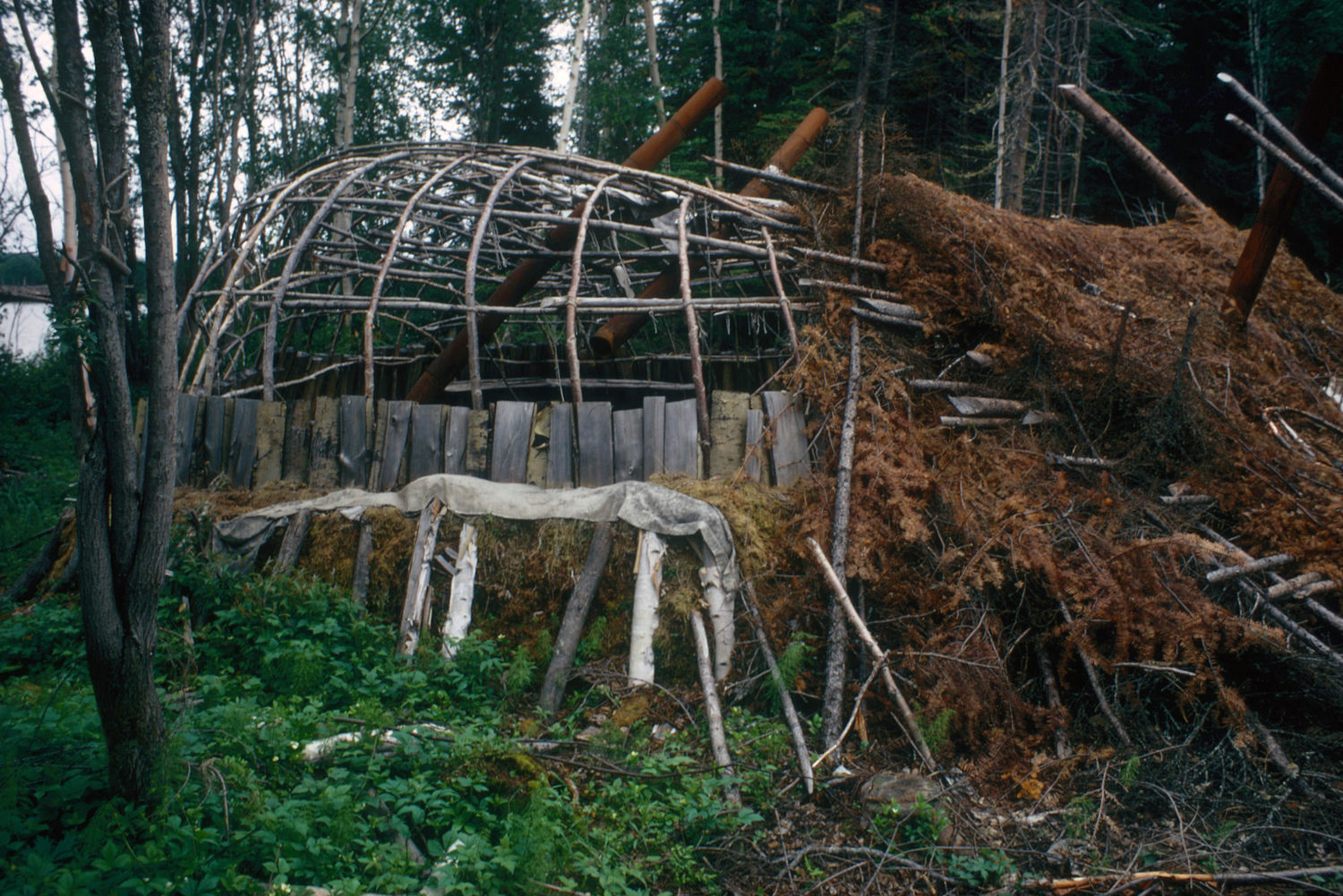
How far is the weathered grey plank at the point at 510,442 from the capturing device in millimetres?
5023

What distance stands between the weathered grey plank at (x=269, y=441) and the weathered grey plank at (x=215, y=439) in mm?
285

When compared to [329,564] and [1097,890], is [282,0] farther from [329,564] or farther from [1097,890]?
[1097,890]

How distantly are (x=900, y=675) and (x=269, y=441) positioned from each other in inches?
176

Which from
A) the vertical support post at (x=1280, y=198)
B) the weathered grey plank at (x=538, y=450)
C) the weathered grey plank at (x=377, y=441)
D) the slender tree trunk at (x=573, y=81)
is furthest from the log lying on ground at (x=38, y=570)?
the slender tree trunk at (x=573, y=81)

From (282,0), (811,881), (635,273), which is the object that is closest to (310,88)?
(282,0)

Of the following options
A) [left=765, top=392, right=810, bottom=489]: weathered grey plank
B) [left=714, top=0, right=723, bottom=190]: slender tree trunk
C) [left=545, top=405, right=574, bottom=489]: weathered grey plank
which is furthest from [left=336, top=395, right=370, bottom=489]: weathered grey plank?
[left=714, top=0, right=723, bottom=190]: slender tree trunk

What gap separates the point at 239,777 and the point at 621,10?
23.6 meters

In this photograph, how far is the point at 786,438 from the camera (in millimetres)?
4965

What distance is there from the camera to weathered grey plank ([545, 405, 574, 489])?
498 centimetres

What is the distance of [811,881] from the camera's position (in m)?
2.89

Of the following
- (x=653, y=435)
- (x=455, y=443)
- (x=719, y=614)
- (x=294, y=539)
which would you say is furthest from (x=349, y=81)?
(x=719, y=614)

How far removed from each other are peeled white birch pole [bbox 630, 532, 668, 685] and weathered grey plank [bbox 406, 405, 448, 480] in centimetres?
164

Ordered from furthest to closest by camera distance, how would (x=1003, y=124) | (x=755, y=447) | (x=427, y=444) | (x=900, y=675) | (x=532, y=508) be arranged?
(x=1003, y=124) → (x=427, y=444) → (x=755, y=447) → (x=532, y=508) → (x=900, y=675)

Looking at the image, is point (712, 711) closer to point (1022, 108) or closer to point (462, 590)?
point (462, 590)
